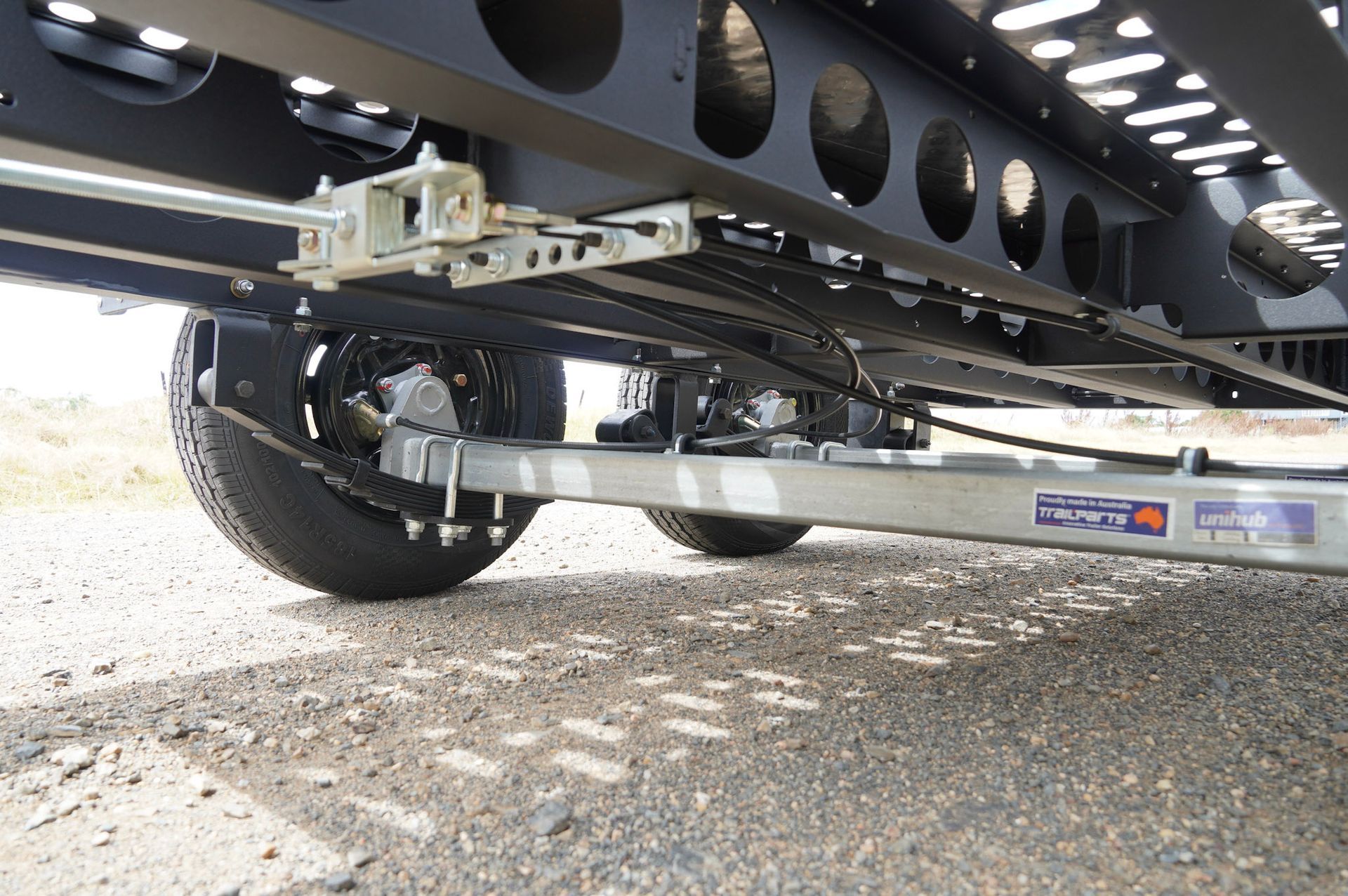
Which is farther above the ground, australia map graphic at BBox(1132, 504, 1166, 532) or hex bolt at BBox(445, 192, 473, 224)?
hex bolt at BBox(445, 192, 473, 224)

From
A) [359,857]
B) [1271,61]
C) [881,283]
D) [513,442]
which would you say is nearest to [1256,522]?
[1271,61]

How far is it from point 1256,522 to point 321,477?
2.57m

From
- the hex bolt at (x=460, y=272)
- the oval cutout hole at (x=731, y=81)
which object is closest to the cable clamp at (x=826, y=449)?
the oval cutout hole at (x=731, y=81)

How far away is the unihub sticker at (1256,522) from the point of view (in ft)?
4.52

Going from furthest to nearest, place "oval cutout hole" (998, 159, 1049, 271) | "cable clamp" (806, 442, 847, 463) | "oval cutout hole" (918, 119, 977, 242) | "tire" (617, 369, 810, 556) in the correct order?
"tire" (617, 369, 810, 556), "cable clamp" (806, 442, 847, 463), "oval cutout hole" (998, 159, 1049, 271), "oval cutout hole" (918, 119, 977, 242)

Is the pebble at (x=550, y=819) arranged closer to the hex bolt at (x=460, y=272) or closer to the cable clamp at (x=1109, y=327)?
the hex bolt at (x=460, y=272)

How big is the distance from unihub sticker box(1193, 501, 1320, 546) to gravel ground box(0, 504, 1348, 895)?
0.57 metres

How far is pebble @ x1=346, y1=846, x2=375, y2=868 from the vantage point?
4.86 feet

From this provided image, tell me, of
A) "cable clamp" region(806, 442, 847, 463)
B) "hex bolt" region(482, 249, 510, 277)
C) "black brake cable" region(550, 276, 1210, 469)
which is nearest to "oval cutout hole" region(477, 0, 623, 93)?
"hex bolt" region(482, 249, 510, 277)

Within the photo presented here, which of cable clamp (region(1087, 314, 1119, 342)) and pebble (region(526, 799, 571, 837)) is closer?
pebble (region(526, 799, 571, 837))

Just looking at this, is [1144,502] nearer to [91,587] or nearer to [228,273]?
[228,273]

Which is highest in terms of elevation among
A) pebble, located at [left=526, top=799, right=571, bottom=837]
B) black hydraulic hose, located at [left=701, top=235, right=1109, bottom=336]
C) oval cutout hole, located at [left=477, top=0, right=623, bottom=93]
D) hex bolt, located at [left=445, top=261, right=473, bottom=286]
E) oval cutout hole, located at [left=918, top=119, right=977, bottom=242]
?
oval cutout hole, located at [left=918, top=119, right=977, bottom=242]

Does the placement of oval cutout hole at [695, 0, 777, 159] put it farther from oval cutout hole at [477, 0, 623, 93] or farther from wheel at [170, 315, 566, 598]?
wheel at [170, 315, 566, 598]

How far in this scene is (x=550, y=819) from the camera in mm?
1611
